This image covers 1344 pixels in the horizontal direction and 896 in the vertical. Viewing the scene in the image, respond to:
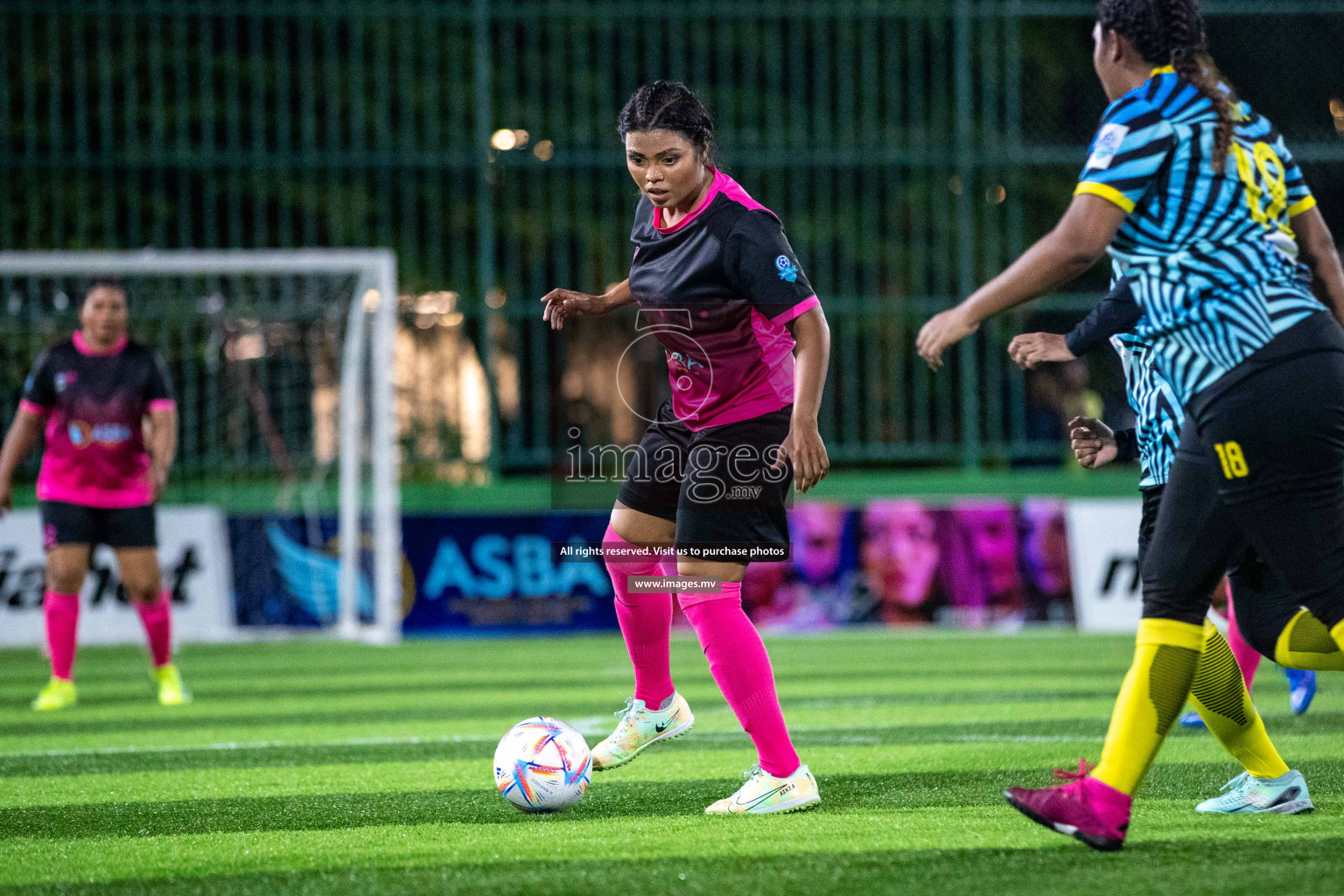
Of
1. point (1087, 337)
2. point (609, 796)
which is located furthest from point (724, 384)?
point (609, 796)

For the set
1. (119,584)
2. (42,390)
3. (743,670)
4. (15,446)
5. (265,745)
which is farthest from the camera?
(119,584)

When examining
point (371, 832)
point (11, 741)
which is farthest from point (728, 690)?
point (11, 741)

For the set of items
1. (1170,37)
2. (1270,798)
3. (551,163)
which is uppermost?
(551,163)

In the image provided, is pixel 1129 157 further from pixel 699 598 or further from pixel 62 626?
pixel 62 626

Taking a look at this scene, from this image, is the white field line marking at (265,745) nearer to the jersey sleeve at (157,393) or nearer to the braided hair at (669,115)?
the jersey sleeve at (157,393)

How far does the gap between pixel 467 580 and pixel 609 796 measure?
8.38m

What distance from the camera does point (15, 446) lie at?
8.73 m

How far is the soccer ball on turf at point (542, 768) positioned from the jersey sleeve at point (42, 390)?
5105 mm

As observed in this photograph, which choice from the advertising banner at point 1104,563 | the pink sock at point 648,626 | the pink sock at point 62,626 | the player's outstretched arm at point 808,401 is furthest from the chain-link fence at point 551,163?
the player's outstretched arm at point 808,401

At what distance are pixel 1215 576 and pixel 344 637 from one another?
33.9 feet

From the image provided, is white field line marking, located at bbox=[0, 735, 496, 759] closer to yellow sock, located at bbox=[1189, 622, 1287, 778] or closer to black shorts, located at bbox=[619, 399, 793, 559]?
black shorts, located at bbox=[619, 399, 793, 559]

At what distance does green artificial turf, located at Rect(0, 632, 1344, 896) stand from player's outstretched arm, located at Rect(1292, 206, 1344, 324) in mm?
1356

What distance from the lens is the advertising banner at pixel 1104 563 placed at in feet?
41.4

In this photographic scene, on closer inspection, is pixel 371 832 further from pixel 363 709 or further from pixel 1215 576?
pixel 363 709
